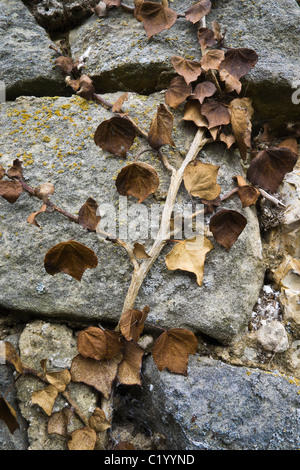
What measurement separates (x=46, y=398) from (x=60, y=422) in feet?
0.21

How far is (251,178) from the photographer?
3.64ft

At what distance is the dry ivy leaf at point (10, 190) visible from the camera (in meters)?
1.00

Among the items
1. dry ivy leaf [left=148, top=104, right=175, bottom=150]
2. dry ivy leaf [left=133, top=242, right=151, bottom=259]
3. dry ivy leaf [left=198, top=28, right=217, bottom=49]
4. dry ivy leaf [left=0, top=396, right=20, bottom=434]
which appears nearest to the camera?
A: dry ivy leaf [left=0, top=396, right=20, bottom=434]

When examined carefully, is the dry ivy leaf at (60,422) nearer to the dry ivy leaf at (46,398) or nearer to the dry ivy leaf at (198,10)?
the dry ivy leaf at (46,398)

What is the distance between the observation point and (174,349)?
0.93 m

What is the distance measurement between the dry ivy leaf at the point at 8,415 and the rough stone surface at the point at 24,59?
954 millimetres

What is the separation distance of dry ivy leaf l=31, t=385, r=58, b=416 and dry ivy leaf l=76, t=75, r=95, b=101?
2.85ft

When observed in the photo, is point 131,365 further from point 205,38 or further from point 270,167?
point 205,38

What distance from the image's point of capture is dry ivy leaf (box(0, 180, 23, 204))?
1.00 meters

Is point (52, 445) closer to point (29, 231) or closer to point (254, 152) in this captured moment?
point (29, 231)

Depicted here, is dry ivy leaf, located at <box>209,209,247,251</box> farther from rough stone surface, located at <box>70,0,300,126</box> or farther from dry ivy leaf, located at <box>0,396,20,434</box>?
dry ivy leaf, located at <box>0,396,20,434</box>

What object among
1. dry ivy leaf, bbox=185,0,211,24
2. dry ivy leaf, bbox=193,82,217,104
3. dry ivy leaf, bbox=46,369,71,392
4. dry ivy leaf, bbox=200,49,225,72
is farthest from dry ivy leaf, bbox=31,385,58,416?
dry ivy leaf, bbox=185,0,211,24

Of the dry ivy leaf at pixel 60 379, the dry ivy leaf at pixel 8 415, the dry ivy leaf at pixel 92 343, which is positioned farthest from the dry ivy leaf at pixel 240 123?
the dry ivy leaf at pixel 8 415

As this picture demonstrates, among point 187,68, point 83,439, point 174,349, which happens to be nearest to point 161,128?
point 187,68
